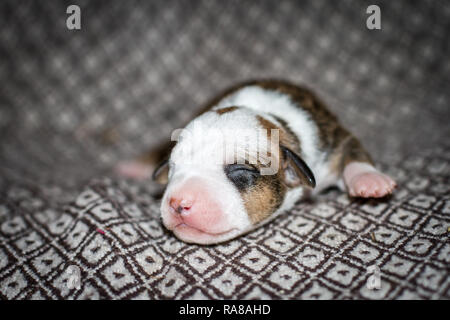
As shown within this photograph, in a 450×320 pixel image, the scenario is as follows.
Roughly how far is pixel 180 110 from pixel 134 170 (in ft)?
3.32

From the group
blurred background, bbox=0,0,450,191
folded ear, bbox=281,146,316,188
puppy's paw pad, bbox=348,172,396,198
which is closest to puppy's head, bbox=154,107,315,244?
folded ear, bbox=281,146,316,188

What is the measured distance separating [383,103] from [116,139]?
2.35m

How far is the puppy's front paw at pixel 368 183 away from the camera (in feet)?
6.00

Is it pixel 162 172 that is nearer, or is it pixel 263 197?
pixel 263 197

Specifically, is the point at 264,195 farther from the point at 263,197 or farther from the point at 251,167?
the point at 251,167

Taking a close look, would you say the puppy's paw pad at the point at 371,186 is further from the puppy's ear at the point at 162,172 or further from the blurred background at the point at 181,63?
the blurred background at the point at 181,63

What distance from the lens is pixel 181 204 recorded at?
59.1 inches

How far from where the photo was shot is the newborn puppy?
1562 millimetres

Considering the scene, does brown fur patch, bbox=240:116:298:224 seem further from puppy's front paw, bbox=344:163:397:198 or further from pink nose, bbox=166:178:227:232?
puppy's front paw, bbox=344:163:397:198

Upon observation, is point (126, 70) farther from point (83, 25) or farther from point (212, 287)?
point (212, 287)

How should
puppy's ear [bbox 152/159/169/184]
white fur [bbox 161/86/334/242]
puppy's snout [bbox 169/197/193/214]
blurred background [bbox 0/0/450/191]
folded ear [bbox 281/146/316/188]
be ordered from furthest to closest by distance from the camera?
blurred background [bbox 0/0/450/191] → puppy's ear [bbox 152/159/169/184] → folded ear [bbox 281/146/316/188] → white fur [bbox 161/86/334/242] → puppy's snout [bbox 169/197/193/214]

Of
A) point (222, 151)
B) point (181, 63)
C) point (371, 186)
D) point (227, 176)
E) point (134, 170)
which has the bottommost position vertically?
point (134, 170)

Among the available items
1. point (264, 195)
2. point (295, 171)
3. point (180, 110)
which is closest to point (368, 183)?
point (295, 171)

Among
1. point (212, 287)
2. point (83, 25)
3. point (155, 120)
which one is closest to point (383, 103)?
point (155, 120)
